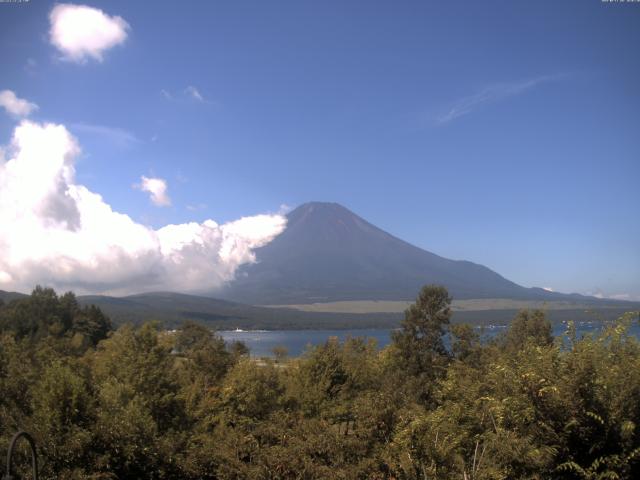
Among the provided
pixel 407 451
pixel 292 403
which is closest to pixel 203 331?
pixel 292 403

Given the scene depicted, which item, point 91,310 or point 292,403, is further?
point 91,310

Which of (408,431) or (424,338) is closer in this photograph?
(408,431)

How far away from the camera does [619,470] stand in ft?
24.9

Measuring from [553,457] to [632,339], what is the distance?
2714 millimetres

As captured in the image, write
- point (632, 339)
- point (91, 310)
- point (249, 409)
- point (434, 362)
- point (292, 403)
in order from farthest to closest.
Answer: point (91, 310) → point (434, 362) → point (292, 403) → point (249, 409) → point (632, 339)

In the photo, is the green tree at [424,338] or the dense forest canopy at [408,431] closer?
the dense forest canopy at [408,431]

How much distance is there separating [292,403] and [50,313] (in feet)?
180

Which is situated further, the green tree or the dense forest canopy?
the green tree

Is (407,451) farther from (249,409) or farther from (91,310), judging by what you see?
(91,310)

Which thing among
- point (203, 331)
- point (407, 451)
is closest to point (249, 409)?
point (407, 451)

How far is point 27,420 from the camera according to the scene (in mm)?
10516

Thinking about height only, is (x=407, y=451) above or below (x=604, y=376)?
below

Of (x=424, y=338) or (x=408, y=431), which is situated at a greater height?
(x=408, y=431)

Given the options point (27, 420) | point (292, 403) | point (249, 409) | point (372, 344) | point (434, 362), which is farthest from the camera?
point (372, 344)
